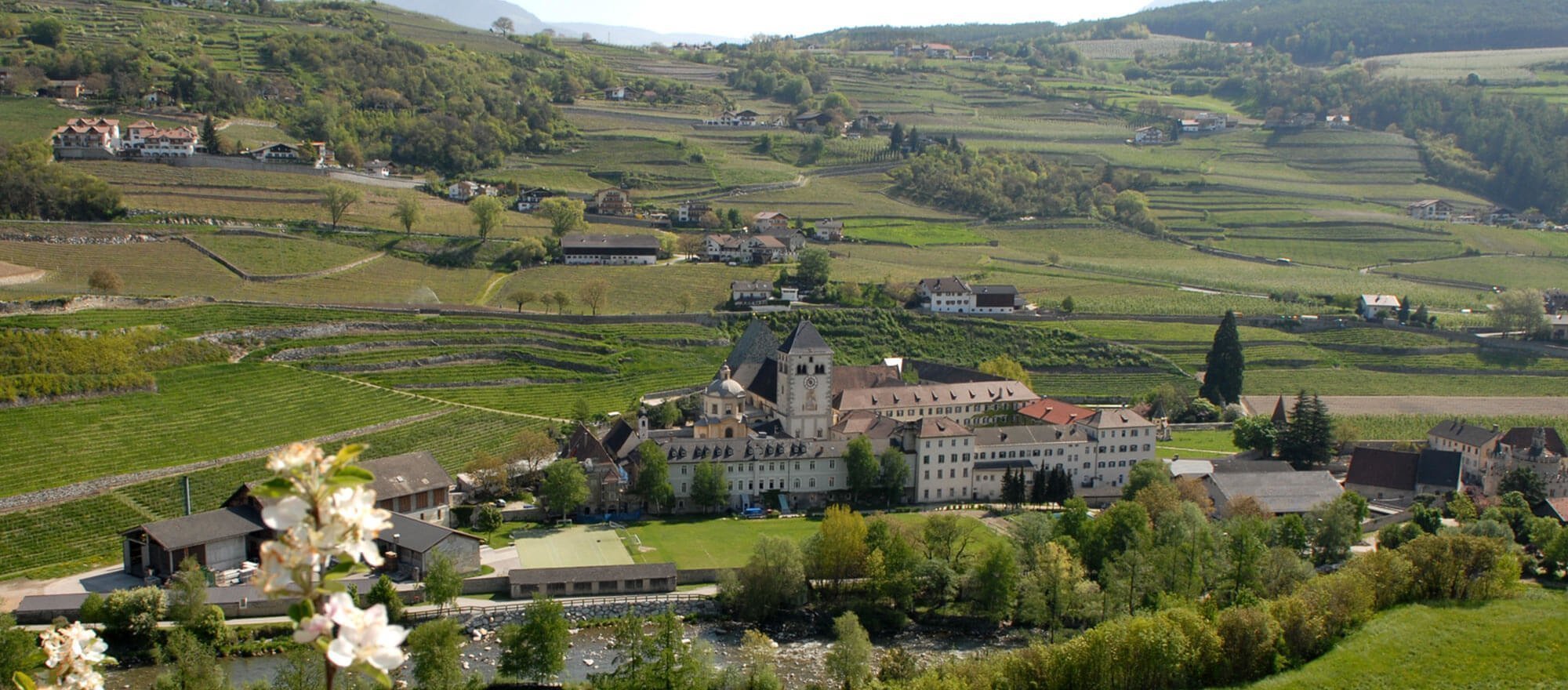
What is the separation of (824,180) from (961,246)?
19442mm

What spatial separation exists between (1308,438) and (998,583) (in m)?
22.5

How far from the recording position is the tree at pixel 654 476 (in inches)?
1865

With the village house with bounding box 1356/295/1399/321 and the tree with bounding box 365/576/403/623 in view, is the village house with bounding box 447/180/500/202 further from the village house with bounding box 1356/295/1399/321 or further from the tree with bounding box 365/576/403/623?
the village house with bounding box 1356/295/1399/321

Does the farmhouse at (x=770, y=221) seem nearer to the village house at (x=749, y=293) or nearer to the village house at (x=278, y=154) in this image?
the village house at (x=749, y=293)

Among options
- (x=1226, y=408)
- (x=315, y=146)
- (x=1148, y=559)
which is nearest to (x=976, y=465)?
(x=1148, y=559)

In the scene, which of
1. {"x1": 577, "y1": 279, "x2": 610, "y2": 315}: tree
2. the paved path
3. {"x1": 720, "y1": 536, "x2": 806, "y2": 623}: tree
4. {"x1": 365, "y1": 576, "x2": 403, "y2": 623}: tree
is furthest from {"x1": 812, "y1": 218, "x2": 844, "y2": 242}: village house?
{"x1": 365, "y1": 576, "x2": 403, "y2": 623}: tree

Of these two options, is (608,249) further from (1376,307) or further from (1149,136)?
(1149,136)

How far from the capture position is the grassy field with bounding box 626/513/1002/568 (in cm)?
4262

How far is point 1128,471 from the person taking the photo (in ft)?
176

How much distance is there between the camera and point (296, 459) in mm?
5531

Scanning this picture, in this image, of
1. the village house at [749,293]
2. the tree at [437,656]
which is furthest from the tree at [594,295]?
the tree at [437,656]

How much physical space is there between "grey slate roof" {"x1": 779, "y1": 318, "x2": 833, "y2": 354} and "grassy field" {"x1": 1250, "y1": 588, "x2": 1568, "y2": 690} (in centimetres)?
2538

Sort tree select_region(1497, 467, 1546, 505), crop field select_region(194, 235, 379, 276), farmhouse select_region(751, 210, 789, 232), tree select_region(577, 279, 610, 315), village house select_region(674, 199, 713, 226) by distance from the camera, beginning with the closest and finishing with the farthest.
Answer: tree select_region(1497, 467, 1546, 505) → tree select_region(577, 279, 610, 315) → crop field select_region(194, 235, 379, 276) → farmhouse select_region(751, 210, 789, 232) → village house select_region(674, 199, 713, 226)

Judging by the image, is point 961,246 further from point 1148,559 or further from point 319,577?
point 319,577
